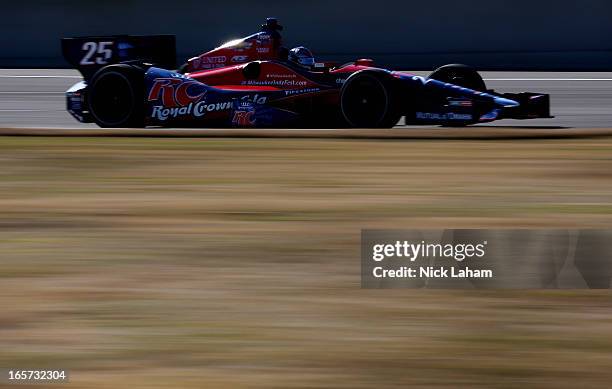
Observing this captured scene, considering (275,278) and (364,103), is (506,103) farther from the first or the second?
(275,278)

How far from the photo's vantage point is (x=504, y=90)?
690 inches

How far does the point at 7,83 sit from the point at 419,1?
27.9 feet

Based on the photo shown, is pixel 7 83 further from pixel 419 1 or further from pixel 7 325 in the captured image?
pixel 7 325

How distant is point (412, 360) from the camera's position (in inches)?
176

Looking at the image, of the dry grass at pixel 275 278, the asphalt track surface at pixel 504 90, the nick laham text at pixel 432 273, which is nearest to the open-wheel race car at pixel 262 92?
the asphalt track surface at pixel 504 90

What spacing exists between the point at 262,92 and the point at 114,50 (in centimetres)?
192

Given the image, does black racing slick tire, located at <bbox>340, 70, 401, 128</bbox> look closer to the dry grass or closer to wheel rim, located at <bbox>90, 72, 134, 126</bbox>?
the dry grass

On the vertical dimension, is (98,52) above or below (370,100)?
above

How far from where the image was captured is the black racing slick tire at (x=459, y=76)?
489 inches

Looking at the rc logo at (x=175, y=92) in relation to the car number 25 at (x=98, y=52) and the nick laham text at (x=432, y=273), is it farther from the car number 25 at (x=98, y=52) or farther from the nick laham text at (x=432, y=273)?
the nick laham text at (x=432, y=273)

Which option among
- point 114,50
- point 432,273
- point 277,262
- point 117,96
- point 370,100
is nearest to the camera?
point 432,273

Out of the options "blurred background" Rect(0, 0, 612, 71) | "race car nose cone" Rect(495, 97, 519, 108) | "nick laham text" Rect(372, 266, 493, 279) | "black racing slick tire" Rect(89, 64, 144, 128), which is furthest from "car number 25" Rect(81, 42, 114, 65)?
"blurred background" Rect(0, 0, 612, 71)

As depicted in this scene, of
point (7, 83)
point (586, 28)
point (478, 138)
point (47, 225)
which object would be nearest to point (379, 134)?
point (478, 138)

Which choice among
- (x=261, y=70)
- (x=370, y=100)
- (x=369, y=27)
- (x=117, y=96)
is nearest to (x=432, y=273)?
(x=370, y=100)
